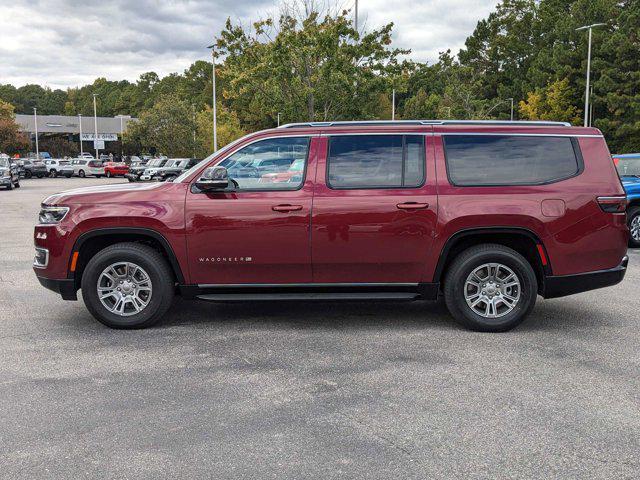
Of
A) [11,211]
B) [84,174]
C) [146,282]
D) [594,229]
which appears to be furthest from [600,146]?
[84,174]

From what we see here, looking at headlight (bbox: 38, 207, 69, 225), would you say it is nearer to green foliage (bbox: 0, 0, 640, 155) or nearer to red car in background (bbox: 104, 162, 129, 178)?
green foliage (bbox: 0, 0, 640, 155)

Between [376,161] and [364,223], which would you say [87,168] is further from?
[364,223]

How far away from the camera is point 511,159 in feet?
20.1

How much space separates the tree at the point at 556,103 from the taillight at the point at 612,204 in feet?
167

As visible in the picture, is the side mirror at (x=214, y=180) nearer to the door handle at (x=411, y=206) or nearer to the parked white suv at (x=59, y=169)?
the door handle at (x=411, y=206)


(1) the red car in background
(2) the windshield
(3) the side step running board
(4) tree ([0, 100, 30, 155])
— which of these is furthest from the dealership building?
(3) the side step running board

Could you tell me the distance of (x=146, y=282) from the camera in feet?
20.2

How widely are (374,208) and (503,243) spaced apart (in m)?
1.37

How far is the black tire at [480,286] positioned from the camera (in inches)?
237

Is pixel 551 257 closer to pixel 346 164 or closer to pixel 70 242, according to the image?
pixel 346 164

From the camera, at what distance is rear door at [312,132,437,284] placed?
234 inches

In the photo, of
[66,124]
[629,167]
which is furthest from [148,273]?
[66,124]

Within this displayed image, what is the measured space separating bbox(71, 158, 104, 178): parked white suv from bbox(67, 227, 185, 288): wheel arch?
170 feet

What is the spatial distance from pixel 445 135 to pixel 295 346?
2433mm
